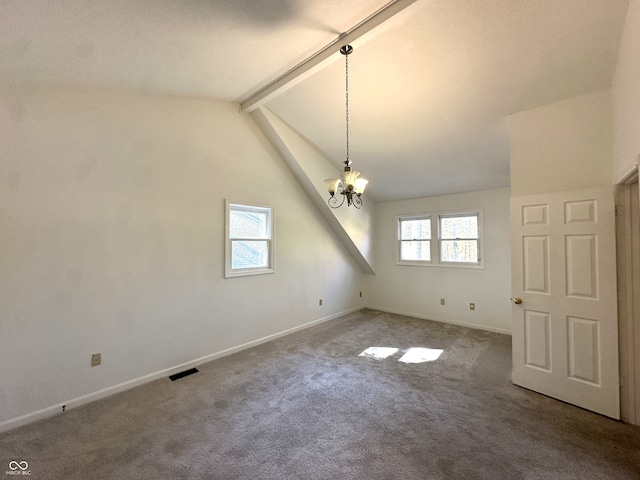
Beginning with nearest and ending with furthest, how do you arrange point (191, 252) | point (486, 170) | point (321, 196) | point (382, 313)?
1. point (191, 252)
2. point (486, 170)
3. point (321, 196)
4. point (382, 313)

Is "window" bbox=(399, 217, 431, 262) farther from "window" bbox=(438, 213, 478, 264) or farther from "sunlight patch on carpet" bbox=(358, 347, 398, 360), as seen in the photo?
"sunlight patch on carpet" bbox=(358, 347, 398, 360)

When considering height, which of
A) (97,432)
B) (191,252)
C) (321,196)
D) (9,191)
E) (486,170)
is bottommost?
(97,432)

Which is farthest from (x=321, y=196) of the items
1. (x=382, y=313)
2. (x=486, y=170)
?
(x=382, y=313)

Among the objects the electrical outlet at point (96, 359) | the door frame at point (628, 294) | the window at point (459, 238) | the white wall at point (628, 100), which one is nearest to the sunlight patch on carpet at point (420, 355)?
the door frame at point (628, 294)

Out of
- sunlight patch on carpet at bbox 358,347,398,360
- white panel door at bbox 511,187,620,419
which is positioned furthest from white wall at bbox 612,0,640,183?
sunlight patch on carpet at bbox 358,347,398,360

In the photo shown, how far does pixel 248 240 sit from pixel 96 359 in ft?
6.72

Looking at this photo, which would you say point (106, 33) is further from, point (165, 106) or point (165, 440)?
point (165, 440)

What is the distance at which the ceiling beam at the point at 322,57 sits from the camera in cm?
197

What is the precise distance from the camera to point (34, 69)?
1956 mm

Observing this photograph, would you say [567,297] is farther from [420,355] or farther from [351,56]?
[351,56]

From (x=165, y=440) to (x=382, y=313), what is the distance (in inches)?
170

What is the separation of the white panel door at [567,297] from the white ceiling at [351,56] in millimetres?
1084

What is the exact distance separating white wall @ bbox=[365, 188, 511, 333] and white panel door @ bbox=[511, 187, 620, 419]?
72.4 inches

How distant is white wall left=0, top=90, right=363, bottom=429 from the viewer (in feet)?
6.89
